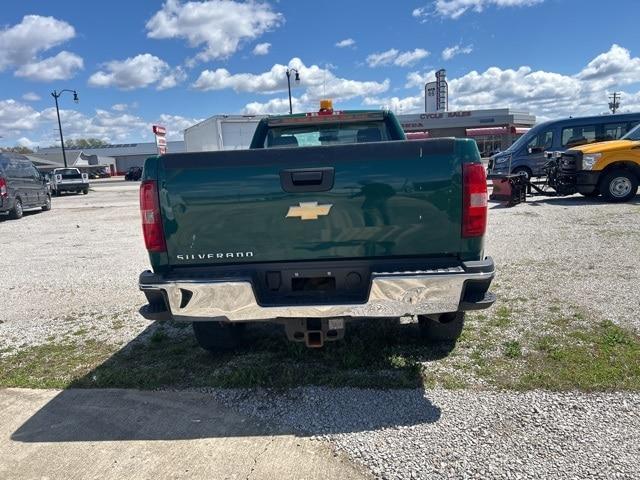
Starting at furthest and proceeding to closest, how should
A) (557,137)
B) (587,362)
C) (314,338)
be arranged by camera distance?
(557,137)
(587,362)
(314,338)

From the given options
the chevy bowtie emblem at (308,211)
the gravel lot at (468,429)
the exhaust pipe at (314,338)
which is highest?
the chevy bowtie emblem at (308,211)

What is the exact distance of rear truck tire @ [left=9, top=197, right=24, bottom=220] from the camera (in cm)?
1486

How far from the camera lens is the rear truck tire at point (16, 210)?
14861mm

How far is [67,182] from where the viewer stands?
→ 2903cm

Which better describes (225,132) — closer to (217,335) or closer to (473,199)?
(217,335)

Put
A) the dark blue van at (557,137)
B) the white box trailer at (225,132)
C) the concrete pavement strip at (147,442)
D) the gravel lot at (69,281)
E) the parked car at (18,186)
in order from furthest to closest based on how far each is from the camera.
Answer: the white box trailer at (225,132), the dark blue van at (557,137), the parked car at (18,186), the gravel lot at (69,281), the concrete pavement strip at (147,442)

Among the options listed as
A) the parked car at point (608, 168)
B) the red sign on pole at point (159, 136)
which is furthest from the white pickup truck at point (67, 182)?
the parked car at point (608, 168)

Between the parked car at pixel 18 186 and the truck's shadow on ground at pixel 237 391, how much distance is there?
13.1 meters

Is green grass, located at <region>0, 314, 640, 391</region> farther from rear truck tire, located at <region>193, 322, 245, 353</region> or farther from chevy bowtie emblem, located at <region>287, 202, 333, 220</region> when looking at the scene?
chevy bowtie emblem, located at <region>287, 202, 333, 220</region>

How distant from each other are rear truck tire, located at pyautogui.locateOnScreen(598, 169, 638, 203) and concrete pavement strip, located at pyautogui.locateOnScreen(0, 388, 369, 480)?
11879 millimetres

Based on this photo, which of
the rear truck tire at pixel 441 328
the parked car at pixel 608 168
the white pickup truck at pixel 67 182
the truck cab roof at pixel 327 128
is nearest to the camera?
the rear truck tire at pixel 441 328

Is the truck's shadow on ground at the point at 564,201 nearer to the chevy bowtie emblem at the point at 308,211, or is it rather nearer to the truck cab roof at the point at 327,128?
the truck cab roof at the point at 327,128

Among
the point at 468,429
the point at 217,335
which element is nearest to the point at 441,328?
the point at 468,429

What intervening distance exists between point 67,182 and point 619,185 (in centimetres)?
3043
